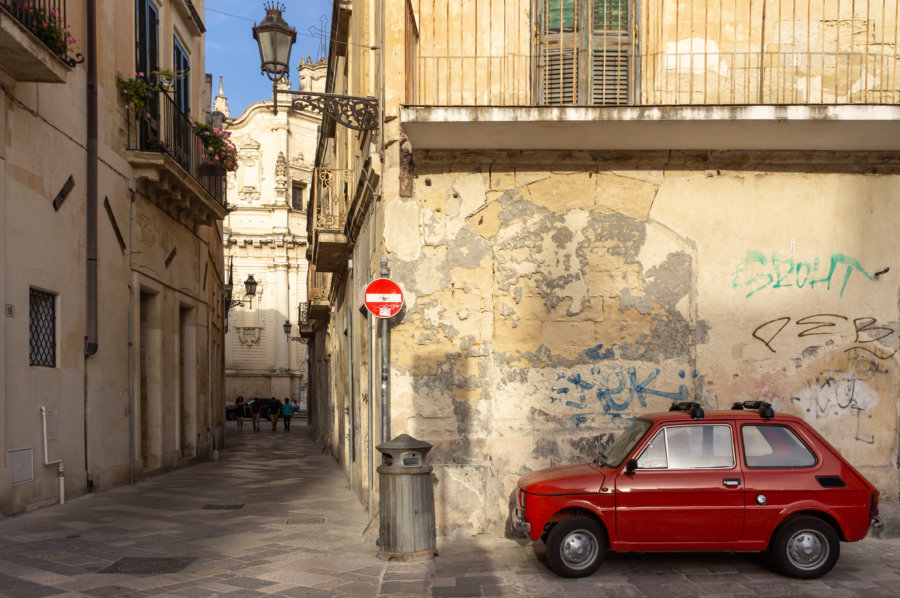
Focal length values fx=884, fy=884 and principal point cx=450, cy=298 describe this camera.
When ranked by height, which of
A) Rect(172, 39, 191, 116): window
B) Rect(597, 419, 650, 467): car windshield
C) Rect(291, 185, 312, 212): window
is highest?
Rect(291, 185, 312, 212): window

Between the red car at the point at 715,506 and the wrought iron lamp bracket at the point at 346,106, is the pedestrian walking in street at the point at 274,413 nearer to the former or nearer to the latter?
the wrought iron lamp bracket at the point at 346,106

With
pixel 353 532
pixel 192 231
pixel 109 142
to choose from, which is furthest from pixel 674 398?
pixel 192 231

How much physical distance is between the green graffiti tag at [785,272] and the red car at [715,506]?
2.38m

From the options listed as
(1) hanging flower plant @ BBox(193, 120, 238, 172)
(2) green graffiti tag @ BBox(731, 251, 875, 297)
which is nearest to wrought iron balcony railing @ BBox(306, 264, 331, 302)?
(1) hanging flower plant @ BBox(193, 120, 238, 172)

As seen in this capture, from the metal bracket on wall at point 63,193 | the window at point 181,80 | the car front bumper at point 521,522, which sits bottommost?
the car front bumper at point 521,522

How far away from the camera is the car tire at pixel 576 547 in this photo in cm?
726

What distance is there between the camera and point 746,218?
952 cm

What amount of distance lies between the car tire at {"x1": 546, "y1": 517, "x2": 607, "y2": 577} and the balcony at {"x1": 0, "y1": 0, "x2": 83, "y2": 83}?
7.94 m

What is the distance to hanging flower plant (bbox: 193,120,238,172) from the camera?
18.2 m

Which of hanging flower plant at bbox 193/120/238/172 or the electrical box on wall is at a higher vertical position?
hanging flower plant at bbox 193/120/238/172

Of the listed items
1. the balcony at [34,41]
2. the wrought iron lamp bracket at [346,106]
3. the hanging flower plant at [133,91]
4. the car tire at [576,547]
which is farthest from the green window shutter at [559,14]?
the hanging flower plant at [133,91]

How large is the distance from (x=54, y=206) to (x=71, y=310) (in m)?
1.54

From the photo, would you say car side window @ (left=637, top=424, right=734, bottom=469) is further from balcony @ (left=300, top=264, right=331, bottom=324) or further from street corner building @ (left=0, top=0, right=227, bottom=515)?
balcony @ (left=300, top=264, right=331, bottom=324)

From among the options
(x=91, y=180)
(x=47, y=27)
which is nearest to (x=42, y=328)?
(x=91, y=180)
